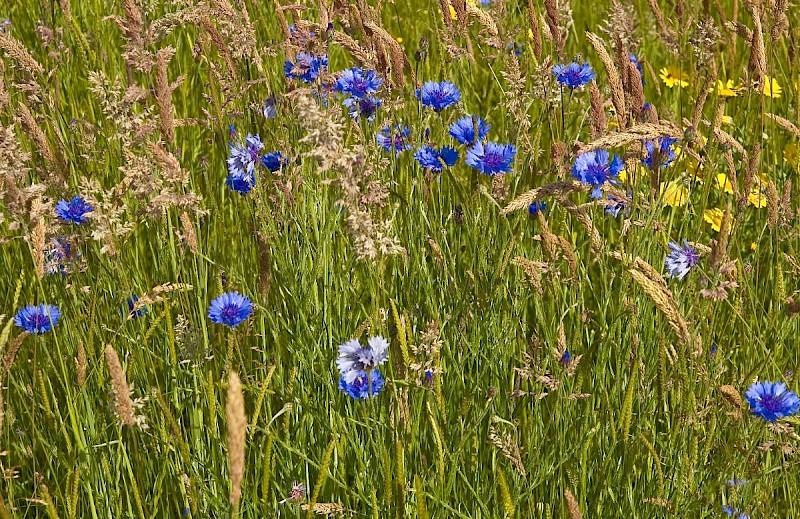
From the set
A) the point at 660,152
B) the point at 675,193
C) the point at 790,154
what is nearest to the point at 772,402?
the point at 660,152

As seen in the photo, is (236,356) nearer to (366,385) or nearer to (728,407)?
(366,385)

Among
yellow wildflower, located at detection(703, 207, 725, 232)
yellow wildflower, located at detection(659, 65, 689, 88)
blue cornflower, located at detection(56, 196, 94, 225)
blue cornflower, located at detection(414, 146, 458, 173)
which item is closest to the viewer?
blue cornflower, located at detection(56, 196, 94, 225)

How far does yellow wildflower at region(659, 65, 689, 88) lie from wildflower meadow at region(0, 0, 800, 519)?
2.24 ft

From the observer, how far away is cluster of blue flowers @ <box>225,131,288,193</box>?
2.00m

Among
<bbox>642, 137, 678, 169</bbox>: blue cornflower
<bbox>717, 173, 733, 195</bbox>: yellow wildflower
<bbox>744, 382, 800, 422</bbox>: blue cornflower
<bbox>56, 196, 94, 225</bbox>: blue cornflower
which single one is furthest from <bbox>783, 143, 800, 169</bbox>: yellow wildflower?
<bbox>56, 196, 94, 225</bbox>: blue cornflower

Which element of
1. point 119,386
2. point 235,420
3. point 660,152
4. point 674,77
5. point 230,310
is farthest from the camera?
point 674,77

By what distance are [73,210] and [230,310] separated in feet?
1.67

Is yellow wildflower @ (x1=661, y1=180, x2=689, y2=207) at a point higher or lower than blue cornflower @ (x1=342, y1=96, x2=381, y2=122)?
lower

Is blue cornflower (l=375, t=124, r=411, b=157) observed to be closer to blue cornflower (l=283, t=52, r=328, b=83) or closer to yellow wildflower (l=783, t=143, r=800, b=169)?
blue cornflower (l=283, t=52, r=328, b=83)

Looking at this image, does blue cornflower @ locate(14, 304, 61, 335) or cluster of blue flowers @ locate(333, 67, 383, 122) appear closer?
blue cornflower @ locate(14, 304, 61, 335)

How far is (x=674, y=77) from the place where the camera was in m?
3.18

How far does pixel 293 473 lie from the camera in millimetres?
1742

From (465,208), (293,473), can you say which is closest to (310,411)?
(293,473)

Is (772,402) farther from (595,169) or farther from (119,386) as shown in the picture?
(119,386)
